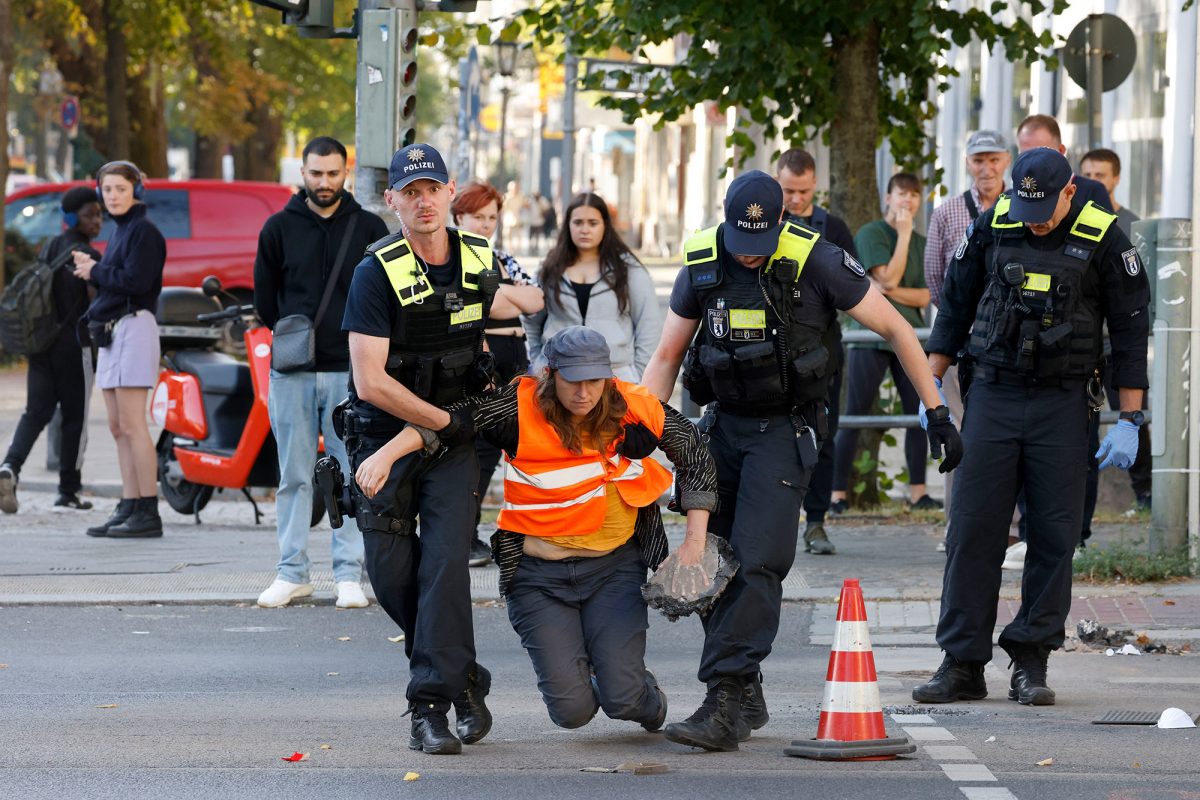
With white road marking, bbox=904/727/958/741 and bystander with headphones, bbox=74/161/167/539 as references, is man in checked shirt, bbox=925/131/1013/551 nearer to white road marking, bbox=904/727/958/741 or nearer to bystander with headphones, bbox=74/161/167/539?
white road marking, bbox=904/727/958/741

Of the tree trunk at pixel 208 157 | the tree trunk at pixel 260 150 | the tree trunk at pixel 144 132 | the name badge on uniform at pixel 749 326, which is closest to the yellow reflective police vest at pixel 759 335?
the name badge on uniform at pixel 749 326

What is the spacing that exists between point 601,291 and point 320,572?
7.01 feet

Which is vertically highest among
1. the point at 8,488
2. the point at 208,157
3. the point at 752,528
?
the point at 208,157

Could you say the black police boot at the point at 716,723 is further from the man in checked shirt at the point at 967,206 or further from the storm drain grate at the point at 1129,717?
the man in checked shirt at the point at 967,206

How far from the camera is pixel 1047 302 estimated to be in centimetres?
663

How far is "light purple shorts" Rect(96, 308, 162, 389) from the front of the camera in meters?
10.4

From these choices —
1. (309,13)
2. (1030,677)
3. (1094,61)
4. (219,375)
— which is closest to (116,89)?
(219,375)

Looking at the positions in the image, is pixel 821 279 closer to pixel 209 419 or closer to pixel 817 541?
pixel 817 541

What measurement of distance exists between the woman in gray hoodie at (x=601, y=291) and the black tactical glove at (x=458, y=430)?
289 centimetres

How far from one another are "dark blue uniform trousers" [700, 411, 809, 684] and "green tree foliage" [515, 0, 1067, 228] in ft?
17.0

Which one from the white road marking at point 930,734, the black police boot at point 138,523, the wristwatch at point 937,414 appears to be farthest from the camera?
the black police boot at point 138,523

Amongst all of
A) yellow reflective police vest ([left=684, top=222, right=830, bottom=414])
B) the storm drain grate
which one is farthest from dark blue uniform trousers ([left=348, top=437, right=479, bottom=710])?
the storm drain grate

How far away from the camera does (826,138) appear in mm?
11930

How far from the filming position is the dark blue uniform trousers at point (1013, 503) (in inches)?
266
